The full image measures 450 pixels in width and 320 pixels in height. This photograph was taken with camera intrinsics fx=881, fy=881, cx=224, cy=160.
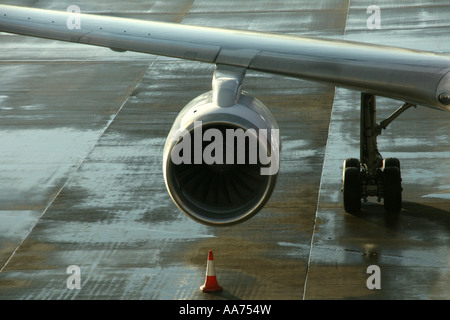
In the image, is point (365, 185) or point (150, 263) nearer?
point (150, 263)

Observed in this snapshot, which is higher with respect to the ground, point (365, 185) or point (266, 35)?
point (266, 35)

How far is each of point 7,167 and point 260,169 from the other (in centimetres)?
619

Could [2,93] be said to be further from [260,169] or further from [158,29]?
[260,169]

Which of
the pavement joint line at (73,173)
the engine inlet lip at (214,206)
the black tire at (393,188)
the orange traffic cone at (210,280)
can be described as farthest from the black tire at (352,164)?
the pavement joint line at (73,173)

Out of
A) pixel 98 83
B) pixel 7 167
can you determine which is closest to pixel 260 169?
pixel 7 167

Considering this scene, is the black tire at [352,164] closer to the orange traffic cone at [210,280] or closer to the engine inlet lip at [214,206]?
the orange traffic cone at [210,280]

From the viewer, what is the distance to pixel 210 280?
28.9ft

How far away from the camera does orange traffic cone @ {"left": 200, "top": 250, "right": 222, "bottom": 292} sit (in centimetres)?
879

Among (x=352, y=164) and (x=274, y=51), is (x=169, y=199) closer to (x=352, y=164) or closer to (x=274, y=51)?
(x=352, y=164)

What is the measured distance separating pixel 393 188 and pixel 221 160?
3.46 m

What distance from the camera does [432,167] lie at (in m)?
12.1

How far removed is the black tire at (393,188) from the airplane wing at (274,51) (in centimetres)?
293

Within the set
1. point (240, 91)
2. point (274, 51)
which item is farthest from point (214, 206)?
point (274, 51)

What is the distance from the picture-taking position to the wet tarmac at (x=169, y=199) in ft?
29.9
